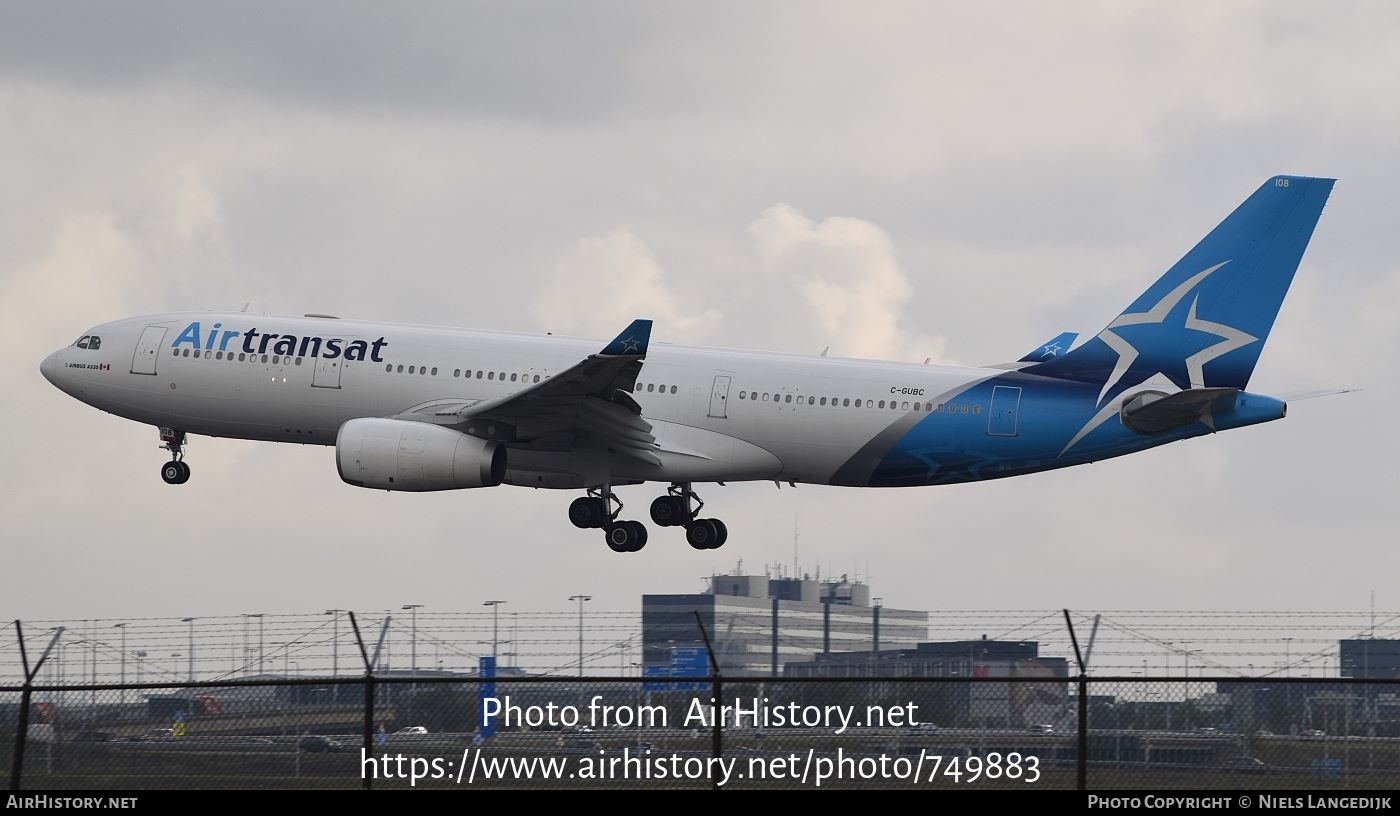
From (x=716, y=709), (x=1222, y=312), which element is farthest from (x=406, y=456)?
(x=716, y=709)

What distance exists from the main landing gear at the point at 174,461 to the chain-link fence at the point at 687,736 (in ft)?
92.2

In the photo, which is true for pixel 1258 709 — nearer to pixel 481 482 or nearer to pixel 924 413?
pixel 924 413

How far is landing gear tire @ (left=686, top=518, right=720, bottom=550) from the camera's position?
168 feet

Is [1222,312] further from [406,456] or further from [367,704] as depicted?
[367,704]

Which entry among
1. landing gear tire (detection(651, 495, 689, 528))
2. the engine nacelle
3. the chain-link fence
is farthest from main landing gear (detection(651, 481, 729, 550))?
the chain-link fence

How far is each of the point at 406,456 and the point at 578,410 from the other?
→ 14.4 feet

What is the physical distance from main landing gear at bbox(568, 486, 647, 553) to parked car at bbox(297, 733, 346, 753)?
941 inches

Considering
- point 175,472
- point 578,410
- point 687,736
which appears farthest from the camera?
point 175,472

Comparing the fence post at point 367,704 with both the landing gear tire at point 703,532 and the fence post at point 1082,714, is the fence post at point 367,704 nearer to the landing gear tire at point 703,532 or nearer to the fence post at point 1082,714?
the fence post at point 1082,714

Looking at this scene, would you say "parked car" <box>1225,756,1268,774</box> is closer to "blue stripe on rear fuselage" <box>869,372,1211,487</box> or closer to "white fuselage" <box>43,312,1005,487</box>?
"blue stripe on rear fuselage" <box>869,372,1211,487</box>

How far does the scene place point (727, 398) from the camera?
47.4 metres

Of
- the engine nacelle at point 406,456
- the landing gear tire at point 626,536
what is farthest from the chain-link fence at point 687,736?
the landing gear tire at point 626,536

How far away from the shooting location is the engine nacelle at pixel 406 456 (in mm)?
45688
